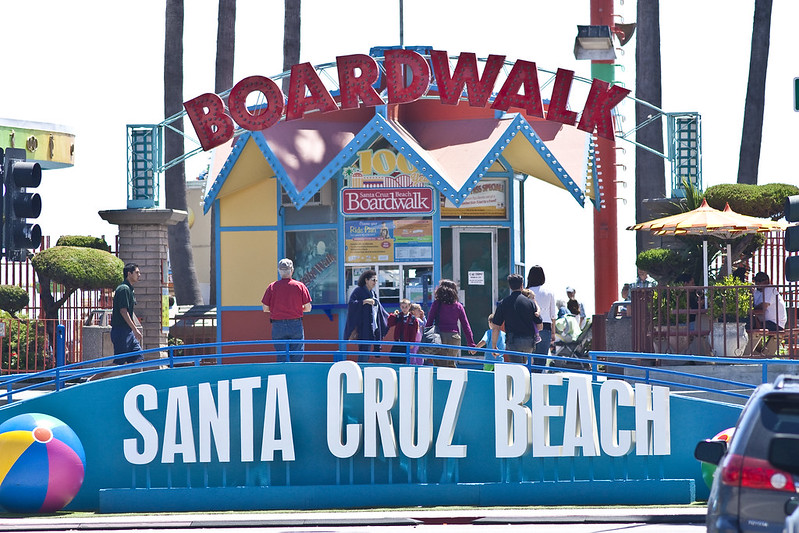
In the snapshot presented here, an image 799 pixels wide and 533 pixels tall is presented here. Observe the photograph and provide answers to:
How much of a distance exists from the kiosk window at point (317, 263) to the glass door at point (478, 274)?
6.30ft

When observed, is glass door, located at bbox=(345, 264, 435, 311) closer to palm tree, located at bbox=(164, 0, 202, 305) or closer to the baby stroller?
the baby stroller

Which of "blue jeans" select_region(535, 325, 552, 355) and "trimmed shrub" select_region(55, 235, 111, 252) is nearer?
"blue jeans" select_region(535, 325, 552, 355)

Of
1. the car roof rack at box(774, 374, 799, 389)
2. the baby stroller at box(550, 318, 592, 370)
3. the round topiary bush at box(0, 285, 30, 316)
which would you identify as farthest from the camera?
the round topiary bush at box(0, 285, 30, 316)

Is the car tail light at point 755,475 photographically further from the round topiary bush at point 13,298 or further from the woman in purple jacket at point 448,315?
the round topiary bush at point 13,298

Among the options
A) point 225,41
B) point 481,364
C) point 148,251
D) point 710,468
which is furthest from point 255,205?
point 225,41

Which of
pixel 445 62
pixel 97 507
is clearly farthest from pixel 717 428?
pixel 445 62

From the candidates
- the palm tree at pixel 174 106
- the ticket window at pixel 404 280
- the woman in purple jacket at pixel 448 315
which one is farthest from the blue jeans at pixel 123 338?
the palm tree at pixel 174 106

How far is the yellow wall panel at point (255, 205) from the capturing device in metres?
19.9

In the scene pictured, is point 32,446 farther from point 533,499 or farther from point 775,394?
point 775,394

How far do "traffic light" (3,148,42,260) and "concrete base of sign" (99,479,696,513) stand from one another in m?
2.94

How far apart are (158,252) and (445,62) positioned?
6.23 m

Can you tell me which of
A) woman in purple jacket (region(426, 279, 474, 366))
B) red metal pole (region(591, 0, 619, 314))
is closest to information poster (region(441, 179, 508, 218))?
woman in purple jacket (region(426, 279, 474, 366))

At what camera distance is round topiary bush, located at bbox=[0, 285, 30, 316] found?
2331 centimetres

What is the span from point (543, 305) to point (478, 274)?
10.7 ft
